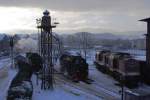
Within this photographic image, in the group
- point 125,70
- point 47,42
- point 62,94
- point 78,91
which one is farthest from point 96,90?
point 47,42

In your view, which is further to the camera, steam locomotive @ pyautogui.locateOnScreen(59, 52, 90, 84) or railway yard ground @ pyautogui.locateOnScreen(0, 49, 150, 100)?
steam locomotive @ pyautogui.locateOnScreen(59, 52, 90, 84)

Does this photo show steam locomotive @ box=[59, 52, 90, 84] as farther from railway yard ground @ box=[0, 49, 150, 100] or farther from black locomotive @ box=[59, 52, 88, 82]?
railway yard ground @ box=[0, 49, 150, 100]

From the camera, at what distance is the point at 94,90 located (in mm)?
40938

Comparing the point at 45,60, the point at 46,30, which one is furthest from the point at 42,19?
the point at 45,60

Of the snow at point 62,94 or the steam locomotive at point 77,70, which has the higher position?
the steam locomotive at point 77,70

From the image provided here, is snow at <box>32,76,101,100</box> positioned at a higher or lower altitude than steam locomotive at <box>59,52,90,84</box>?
lower

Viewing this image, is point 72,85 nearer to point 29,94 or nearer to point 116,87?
point 116,87

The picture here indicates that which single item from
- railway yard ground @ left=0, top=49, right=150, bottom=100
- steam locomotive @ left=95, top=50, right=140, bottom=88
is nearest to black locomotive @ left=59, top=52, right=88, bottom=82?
railway yard ground @ left=0, top=49, right=150, bottom=100

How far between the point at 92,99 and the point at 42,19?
13515mm

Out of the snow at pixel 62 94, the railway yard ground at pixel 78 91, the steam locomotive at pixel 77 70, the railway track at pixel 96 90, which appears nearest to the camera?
the snow at pixel 62 94

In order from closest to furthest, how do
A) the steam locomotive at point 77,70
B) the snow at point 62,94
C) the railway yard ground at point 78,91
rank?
the snow at point 62,94
the railway yard ground at point 78,91
the steam locomotive at point 77,70

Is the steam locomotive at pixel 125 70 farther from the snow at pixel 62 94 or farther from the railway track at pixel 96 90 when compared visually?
the snow at pixel 62 94

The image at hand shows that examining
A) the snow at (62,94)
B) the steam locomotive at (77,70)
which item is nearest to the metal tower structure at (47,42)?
the snow at (62,94)

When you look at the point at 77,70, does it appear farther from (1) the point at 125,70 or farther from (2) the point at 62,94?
(2) the point at 62,94
